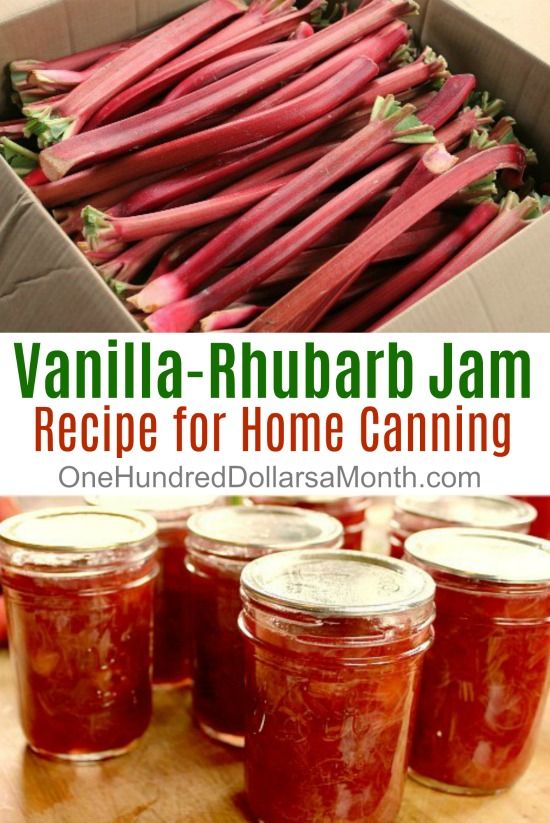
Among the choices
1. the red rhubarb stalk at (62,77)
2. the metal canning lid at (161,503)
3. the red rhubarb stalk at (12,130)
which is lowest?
the metal canning lid at (161,503)

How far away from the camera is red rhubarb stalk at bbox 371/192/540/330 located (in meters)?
1.21

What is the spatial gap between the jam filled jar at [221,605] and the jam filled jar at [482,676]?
205mm

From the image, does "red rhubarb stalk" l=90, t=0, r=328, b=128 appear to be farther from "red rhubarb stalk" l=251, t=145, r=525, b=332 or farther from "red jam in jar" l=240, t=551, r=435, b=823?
"red jam in jar" l=240, t=551, r=435, b=823

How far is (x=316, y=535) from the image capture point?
4.11 feet

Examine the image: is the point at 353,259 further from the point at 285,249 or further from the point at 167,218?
the point at 167,218

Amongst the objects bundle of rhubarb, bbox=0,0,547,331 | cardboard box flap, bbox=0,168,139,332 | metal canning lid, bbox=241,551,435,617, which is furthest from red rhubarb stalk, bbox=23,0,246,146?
metal canning lid, bbox=241,551,435,617

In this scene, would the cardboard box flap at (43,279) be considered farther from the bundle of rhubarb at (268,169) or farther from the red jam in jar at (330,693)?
the red jam in jar at (330,693)

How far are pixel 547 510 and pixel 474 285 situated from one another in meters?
0.83

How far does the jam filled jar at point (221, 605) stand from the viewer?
3.82 ft

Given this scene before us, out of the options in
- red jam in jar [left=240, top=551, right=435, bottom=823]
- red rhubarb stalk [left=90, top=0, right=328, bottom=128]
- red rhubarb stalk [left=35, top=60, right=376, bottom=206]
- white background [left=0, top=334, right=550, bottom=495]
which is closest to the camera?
red jam in jar [left=240, top=551, right=435, bottom=823]

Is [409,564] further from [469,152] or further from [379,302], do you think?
[469,152]

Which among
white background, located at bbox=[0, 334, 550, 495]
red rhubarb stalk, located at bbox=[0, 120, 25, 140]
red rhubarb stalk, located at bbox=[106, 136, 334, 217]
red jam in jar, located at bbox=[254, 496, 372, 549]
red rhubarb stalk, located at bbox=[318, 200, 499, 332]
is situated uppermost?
red rhubarb stalk, located at bbox=[0, 120, 25, 140]

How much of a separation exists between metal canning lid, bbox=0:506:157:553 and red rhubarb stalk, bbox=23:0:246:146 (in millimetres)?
500

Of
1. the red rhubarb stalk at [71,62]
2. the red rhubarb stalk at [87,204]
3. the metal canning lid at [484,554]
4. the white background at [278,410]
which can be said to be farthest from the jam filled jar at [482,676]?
the red rhubarb stalk at [71,62]
